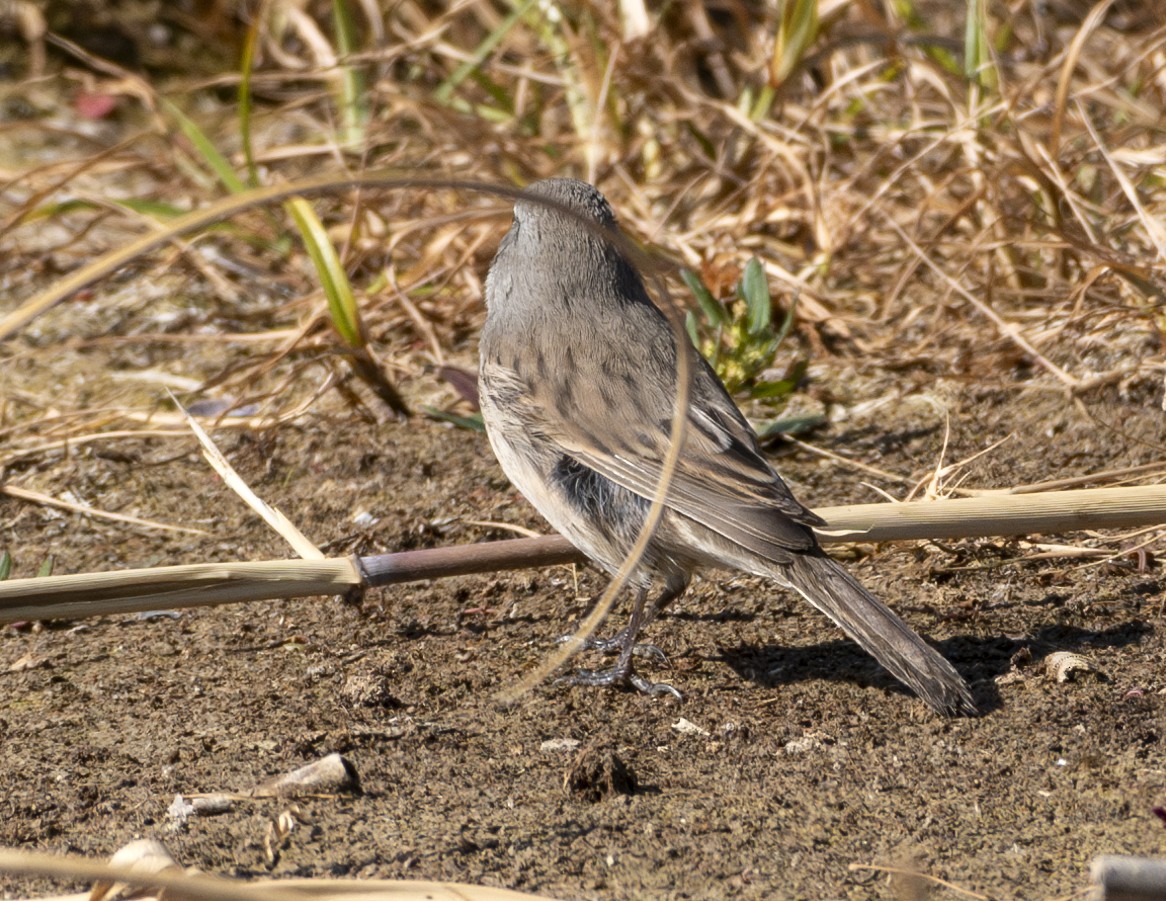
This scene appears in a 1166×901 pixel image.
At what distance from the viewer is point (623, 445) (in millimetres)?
3527

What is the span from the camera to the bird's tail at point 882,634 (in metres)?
3.07

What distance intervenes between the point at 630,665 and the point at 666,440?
1.95ft

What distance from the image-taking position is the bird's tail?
3072mm

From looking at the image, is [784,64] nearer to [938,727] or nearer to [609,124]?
[609,124]

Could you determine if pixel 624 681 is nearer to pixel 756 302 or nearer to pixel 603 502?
pixel 603 502

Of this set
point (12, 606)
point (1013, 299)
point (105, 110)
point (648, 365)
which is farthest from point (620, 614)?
point (105, 110)

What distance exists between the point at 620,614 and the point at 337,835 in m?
1.48

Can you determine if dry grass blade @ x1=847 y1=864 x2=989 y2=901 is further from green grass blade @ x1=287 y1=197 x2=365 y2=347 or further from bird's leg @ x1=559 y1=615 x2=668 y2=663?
green grass blade @ x1=287 y1=197 x2=365 y2=347

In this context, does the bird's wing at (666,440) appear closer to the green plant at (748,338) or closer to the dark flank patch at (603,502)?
the dark flank patch at (603,502)

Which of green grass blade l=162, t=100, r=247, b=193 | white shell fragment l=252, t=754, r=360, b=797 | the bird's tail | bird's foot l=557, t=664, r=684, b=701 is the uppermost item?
green grass blade l=162, t=100, r=247, b=193

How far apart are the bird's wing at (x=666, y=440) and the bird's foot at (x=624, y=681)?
443 millimetres

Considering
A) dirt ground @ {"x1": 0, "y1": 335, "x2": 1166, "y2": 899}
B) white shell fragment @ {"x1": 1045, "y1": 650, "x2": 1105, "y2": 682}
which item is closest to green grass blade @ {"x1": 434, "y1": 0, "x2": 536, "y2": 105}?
dirt ground @ {"x1": 0, "y1": 335, "x2": 1166, "y2": 899}

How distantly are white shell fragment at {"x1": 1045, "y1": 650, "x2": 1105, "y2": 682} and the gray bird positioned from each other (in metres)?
0.31

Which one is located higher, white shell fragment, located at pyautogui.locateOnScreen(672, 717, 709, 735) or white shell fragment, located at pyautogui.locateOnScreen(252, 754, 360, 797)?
white shell fragment, located at pyautogui.locateOnScreen(252, 754, 360, 797)
